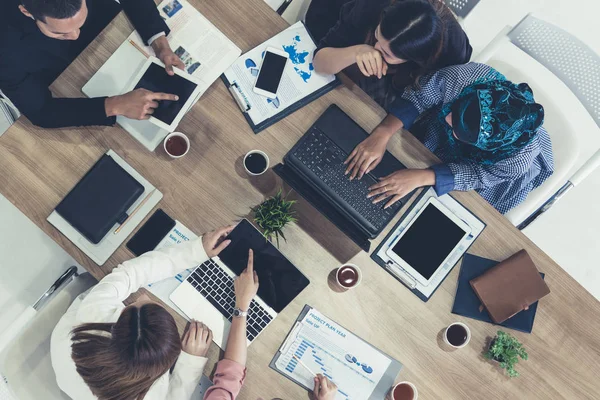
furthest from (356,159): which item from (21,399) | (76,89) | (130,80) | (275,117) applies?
(21,399)

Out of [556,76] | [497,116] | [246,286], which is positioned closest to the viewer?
[497,116]

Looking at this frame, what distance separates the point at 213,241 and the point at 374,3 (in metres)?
1.04

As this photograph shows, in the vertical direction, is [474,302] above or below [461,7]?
below

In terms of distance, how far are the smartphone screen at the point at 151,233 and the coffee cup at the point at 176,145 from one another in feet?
0.68

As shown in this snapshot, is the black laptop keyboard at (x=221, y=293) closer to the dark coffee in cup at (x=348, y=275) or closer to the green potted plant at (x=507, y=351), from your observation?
the dark coffee in cup at (x=348, y=275)

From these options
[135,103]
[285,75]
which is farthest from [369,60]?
[135,103]

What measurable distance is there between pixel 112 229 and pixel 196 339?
0.47 m

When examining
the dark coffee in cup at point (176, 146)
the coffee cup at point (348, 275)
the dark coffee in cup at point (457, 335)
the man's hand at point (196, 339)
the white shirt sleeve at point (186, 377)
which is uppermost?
the dark coffee in cup at point (457, 335)

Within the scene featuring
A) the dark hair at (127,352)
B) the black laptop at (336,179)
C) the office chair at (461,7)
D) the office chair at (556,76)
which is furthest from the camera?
the office chair at (461,7)

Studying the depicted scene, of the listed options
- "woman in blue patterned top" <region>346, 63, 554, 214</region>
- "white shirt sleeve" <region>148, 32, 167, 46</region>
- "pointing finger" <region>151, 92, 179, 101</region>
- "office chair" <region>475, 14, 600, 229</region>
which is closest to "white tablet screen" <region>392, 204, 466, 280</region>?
"woman in blue patterned top" <region>346, 63, 554, 214</region>

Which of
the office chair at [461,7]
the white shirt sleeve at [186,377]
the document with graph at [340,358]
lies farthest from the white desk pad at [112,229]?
the office chair at [461,7]

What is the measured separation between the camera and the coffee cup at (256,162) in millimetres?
1689

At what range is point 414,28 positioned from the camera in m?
1.61

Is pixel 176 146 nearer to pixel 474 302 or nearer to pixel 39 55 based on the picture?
pixel 39 55
